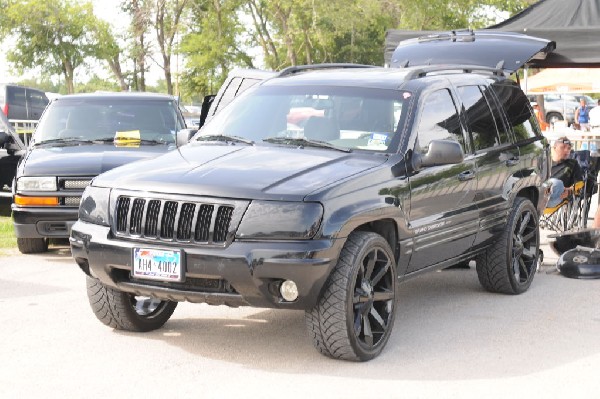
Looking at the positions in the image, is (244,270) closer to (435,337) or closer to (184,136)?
(435,337)

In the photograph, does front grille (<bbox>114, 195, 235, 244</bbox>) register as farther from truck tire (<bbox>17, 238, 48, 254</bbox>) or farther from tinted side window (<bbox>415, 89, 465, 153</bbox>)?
truck tire (<bbox>17, 238, 48, 254</bbox>)

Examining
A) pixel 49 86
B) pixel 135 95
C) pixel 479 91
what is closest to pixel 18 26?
pixel 135 95

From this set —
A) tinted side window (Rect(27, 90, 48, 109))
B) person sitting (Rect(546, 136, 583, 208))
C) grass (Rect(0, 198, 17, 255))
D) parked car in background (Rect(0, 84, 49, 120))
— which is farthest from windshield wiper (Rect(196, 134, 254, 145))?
tinted side window (Rect(27, 90, 48, 109))

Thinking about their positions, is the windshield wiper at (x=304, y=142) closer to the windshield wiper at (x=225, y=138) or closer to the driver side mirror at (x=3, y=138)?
the windshield wiper at (x=225, y=138)

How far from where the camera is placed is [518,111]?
8930 millimetres

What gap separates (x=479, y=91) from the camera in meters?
8.24

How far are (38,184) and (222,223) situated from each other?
486 centimetres

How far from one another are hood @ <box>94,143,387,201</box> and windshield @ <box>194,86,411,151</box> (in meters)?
0.19

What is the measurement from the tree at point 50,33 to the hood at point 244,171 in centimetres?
4688

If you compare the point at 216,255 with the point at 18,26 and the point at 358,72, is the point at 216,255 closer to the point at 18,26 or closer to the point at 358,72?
the point at 358,72

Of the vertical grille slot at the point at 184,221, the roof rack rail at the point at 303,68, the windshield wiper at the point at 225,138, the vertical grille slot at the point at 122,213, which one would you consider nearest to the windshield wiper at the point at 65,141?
the roof rack rail at the point at 303,68

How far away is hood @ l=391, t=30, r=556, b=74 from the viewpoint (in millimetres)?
11695

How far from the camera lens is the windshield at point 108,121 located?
11250mm

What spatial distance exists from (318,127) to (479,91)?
1.92 m
